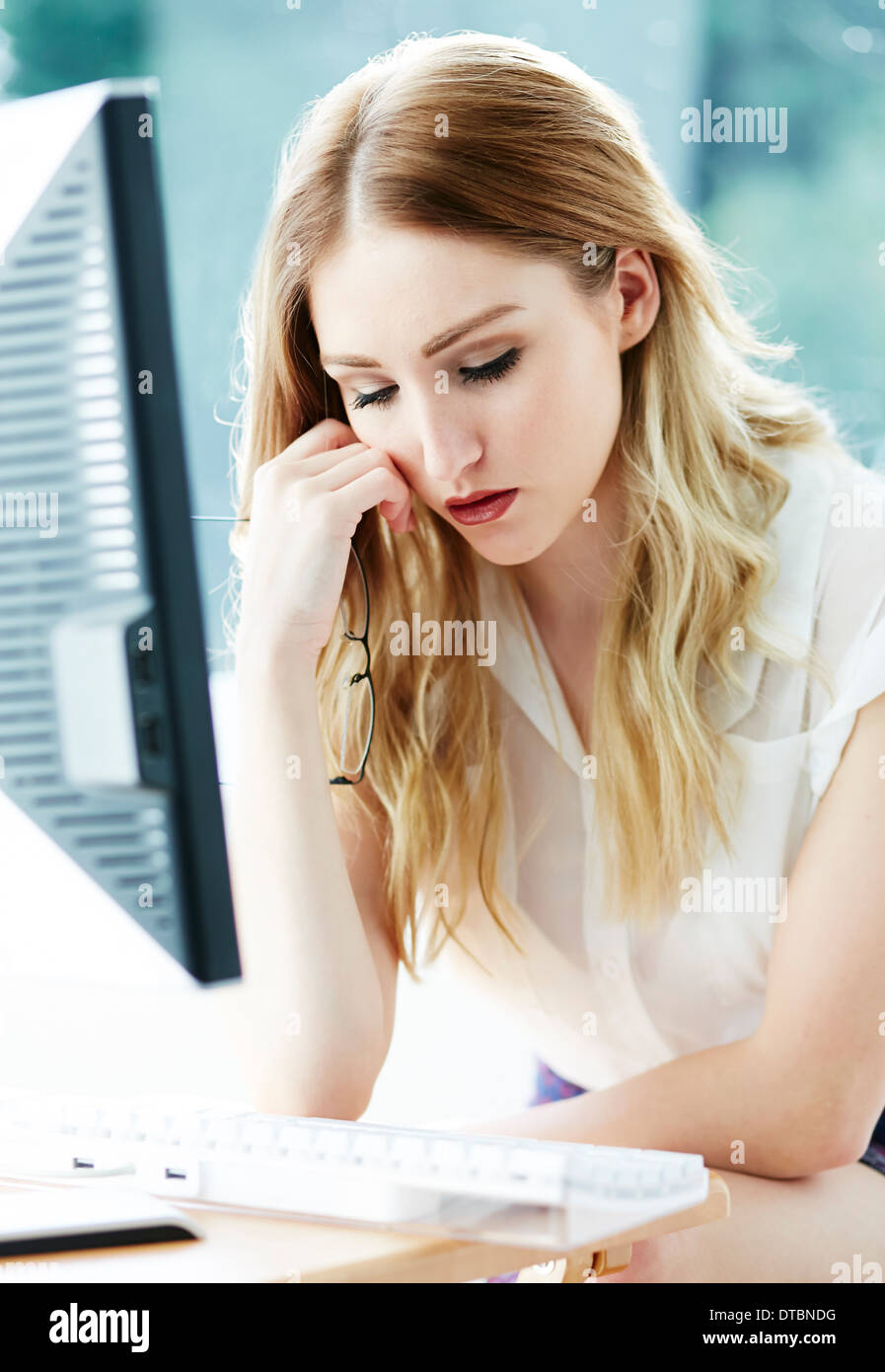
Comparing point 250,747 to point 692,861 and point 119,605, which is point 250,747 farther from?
point 119,605

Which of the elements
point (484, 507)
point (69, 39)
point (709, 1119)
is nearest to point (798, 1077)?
point (709, 1119)

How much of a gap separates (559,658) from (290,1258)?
75 cm

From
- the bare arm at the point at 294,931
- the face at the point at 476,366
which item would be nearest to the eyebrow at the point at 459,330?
the face at the point at 476,366

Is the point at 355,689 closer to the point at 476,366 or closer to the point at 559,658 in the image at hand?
the point at 559,658

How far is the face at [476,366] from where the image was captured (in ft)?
3.08

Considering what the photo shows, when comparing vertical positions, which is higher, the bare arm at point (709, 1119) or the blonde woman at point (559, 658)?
the blonde woman at point (559, 658)

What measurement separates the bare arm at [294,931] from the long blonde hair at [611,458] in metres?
0.19

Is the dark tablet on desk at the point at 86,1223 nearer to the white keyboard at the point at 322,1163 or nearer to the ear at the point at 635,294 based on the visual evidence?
the white keyboard at the point at 322,1163

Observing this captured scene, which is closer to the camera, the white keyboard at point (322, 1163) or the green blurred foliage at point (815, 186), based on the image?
the white keyboard at point (322, 1163)

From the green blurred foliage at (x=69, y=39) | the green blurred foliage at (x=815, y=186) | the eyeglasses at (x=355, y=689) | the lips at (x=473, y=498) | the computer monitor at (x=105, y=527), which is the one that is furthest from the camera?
the green blurred foliage at (x=815, y=186)

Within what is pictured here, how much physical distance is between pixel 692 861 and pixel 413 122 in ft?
2.24

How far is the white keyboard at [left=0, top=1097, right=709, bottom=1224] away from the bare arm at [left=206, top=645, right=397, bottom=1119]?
286 millimetres

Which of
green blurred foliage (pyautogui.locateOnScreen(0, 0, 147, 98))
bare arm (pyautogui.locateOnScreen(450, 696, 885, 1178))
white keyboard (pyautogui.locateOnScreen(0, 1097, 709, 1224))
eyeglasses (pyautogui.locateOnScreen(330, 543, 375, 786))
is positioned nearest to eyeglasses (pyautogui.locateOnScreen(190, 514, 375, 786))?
eyeglasses (pyautogui.locateOnScreen(330, 543, 375, 786))
